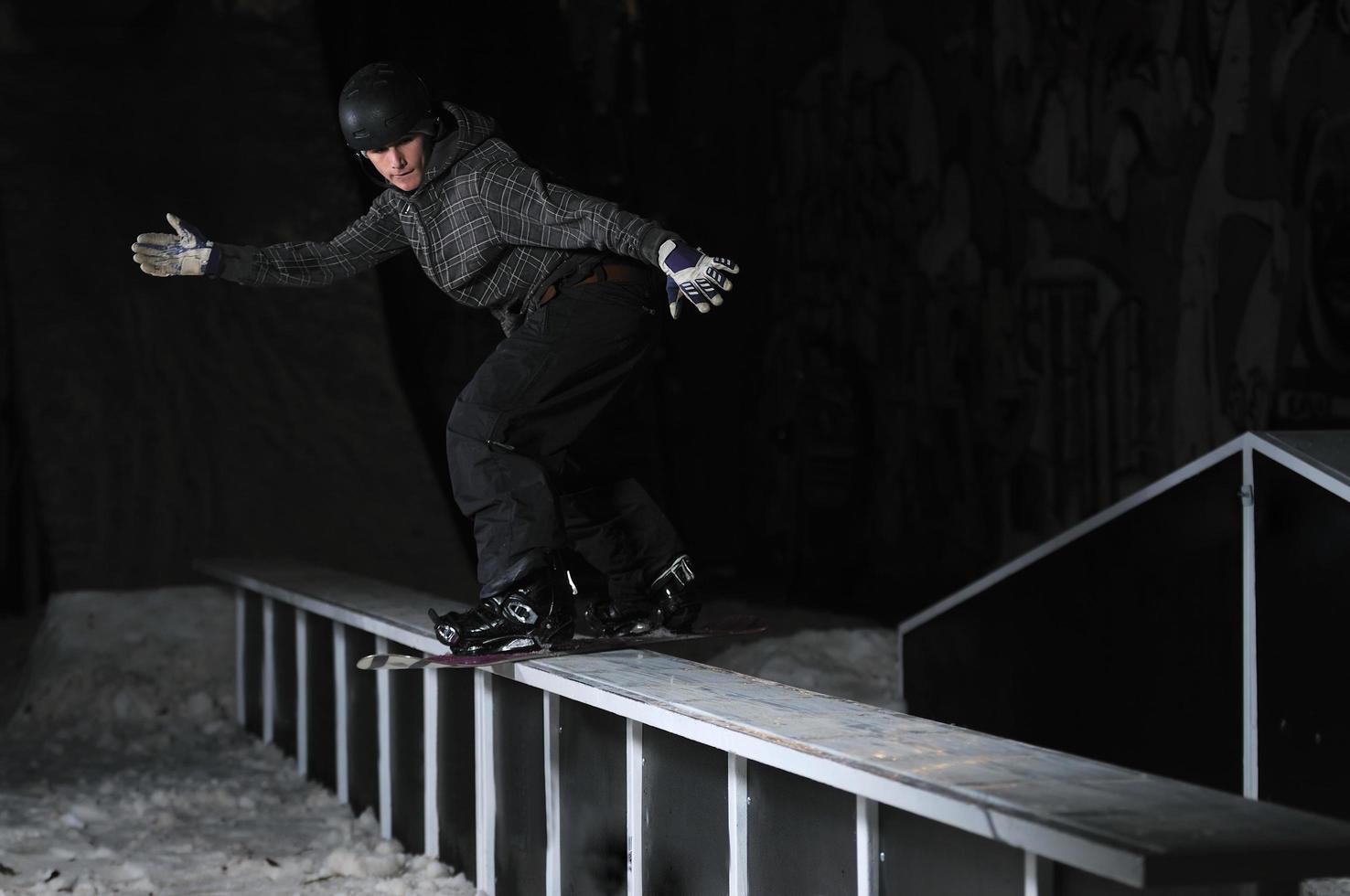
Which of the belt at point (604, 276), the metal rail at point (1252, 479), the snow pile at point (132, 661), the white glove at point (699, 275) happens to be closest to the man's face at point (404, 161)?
the belt at point (604, 276)

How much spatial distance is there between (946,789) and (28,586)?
8220mm

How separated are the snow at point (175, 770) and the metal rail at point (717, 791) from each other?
23 cm

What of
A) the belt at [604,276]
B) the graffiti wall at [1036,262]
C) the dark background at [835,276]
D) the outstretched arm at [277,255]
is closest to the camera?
the belt at [604,276]

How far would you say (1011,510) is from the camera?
7.90 metres

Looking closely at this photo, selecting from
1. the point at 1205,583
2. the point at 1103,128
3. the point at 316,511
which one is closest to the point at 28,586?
the point at 316,511

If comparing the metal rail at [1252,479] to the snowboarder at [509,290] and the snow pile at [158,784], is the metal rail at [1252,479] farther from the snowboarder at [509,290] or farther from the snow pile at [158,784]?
the snow pile at [158,784]

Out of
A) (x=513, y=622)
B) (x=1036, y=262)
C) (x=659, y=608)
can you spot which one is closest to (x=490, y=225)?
(x=513, y=622)

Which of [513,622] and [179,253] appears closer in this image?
[513,622]

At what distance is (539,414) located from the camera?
11.8ft

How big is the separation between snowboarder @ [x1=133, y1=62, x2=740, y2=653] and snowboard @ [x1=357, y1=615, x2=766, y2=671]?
0.12 ft

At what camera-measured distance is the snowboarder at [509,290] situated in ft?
11.5

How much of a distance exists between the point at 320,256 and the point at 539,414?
29.6 inches

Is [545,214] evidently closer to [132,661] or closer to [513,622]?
[513,622]

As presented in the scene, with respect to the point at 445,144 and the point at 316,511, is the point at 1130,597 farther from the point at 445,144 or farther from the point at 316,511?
the point at 316,511
